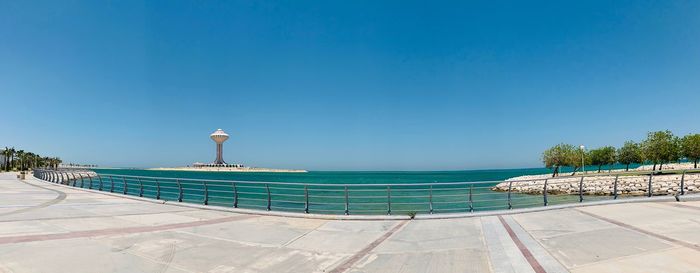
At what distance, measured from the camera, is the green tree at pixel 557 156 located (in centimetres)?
7482

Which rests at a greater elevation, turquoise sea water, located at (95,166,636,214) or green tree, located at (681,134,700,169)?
green tree, located at (681,134,700,169)

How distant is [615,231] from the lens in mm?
6895

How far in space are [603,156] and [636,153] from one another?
1526cm

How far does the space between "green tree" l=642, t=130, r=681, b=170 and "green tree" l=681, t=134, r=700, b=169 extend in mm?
719

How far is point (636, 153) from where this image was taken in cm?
7144

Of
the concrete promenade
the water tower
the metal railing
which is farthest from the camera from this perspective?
the water tower

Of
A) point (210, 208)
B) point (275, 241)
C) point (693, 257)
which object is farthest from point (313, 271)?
point (210, 208)

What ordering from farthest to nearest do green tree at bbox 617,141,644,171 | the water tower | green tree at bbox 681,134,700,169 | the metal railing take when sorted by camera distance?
the water tower, green tree at bbox 617,141,644,171, green tree at bbox 681,134,700,169, the metal railing

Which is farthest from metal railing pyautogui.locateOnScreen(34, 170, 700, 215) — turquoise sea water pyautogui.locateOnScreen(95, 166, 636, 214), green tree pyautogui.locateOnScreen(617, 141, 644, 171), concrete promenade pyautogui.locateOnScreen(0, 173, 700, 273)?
green tree pyautogui.locateOnScreen(617, 141, 644, 171)

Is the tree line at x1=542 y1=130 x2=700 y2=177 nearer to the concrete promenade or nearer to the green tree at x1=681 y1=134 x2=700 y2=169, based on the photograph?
the green tree at x1=681 y1=134 x2=700 y2=169

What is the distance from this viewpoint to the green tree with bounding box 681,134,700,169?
179 ft

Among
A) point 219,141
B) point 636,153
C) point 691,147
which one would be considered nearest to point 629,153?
point 636,153

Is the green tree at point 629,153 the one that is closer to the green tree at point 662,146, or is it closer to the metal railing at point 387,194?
the green tree at point 662,146

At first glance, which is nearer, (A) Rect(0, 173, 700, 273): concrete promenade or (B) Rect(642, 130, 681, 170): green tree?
(A) Rect(0, 173, 700, 273): concrete promenade
